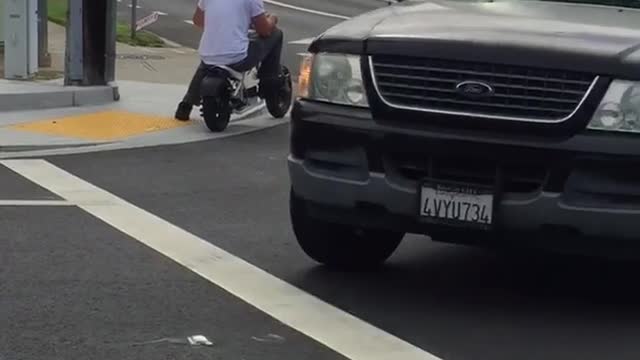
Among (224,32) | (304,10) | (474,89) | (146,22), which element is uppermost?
(474,89)

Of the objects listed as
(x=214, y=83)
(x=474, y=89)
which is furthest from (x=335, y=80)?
(x=214, y=83)

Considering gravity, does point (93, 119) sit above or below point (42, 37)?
below

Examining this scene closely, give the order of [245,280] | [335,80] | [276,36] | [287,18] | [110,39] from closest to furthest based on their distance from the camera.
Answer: [335,80] < [245,280] < [276,36] < [110,39] < [287,18]

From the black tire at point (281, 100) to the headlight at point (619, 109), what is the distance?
25.5 ft

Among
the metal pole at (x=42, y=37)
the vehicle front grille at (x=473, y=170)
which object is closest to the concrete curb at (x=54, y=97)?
the metal pole at (x=42, y=37)

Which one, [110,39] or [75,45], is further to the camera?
[110,39]

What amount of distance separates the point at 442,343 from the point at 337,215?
87 centimetres

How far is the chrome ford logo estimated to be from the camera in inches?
234

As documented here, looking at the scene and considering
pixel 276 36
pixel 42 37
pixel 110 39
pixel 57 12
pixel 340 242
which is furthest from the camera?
pixel 57 12

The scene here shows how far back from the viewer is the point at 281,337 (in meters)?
5.82

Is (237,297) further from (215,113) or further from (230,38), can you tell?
(230,38)

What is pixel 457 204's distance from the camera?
5961 millimetres

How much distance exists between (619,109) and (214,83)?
679 cm

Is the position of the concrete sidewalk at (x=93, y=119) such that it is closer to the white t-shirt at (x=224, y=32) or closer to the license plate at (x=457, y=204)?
the white t-shirt at (x=224, y=32)
